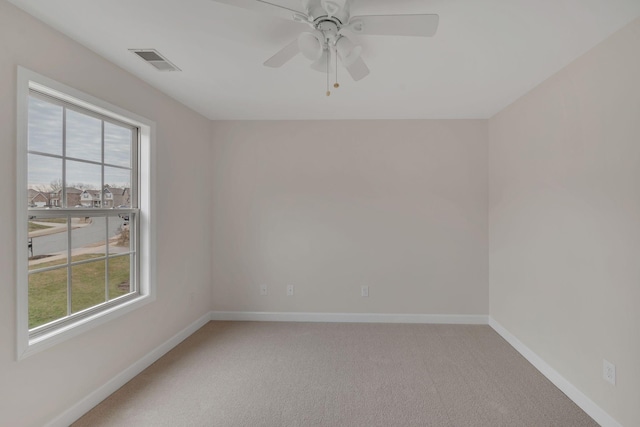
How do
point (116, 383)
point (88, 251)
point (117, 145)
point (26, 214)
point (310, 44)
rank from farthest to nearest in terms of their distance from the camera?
point (117, 145) → point (116, 383) → point (88, 251) → point (26, 214) → point (310, 44)

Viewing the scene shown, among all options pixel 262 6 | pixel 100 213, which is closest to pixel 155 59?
pixel 100 213

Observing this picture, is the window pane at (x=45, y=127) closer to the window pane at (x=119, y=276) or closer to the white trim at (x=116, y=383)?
the window pane at (x=119, y=276)

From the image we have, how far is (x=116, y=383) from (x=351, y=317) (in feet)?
7.84

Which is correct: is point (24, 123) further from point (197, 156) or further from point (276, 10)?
point (197, 156)

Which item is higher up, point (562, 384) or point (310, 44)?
point (310, 44)

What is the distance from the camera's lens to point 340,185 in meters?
3.76

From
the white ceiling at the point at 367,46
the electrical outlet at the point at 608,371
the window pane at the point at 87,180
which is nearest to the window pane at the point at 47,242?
the window pane at the point at 87,180

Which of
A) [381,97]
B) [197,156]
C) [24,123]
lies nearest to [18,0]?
[24,123]

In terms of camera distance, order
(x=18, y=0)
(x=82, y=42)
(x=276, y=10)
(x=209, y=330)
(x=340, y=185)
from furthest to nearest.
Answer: (x=340, y=185) → (x=209, y=330) → (x=82, y=42) → (x=18, y=0) → (x=276, y=10)

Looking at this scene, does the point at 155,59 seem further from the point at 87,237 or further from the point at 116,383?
the point at 116,383

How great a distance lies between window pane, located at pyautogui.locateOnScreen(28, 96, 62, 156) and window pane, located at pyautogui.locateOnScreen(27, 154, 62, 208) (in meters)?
0.06

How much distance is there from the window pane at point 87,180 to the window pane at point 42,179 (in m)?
0.08

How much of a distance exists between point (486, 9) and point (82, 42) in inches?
97.5

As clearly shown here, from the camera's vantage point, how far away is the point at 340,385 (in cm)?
239
